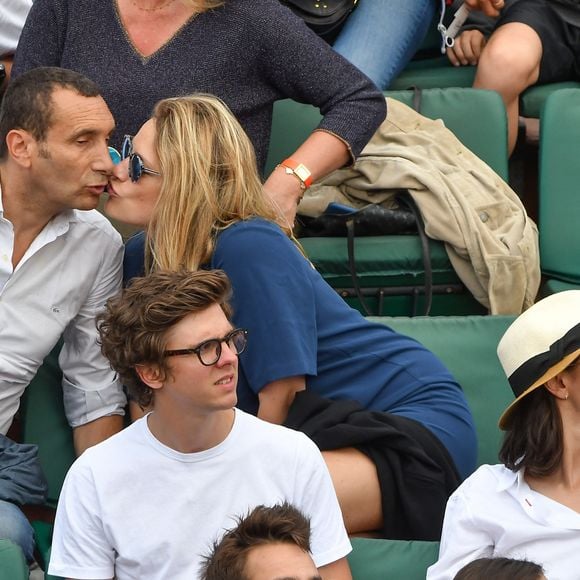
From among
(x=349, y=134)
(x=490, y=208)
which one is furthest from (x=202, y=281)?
(x=490, y=208)

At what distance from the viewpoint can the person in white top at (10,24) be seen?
3.88 m

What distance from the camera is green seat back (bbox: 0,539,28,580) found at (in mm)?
2049

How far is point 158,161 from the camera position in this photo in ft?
8.60

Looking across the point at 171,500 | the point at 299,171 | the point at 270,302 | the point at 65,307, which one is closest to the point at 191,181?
the point at 270,302

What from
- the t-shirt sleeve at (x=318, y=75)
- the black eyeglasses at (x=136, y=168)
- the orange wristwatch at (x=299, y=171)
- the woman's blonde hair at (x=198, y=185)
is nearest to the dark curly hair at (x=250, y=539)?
the woman's blonde hair at (x=198, y=185)

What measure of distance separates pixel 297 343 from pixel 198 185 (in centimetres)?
38

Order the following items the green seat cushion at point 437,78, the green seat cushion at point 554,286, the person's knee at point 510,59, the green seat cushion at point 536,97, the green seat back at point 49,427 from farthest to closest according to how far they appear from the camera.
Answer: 1. the green seat cushion at point 437,78
2. the green seat cushion at point 536,97
3. the person's knee at point 510,59
4. the green seat cushion at point 554,286
5. the green seat back at point 49,427

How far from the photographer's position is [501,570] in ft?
5.56

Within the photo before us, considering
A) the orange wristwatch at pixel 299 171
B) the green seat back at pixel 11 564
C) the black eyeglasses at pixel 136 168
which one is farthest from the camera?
the orange wristwatch at pixel 299 171

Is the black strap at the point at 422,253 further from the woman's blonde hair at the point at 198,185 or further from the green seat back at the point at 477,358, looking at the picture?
the woman's blonde hair at the point at 198,185

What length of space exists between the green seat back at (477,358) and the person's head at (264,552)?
1.08 m

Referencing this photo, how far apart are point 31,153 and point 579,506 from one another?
4.38 feet

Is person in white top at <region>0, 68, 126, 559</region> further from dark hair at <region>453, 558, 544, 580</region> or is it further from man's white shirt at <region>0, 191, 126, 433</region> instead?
dark hair at <region>453, 558, 544, 580</region>

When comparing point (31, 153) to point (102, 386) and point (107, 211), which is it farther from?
point (102, 386)
